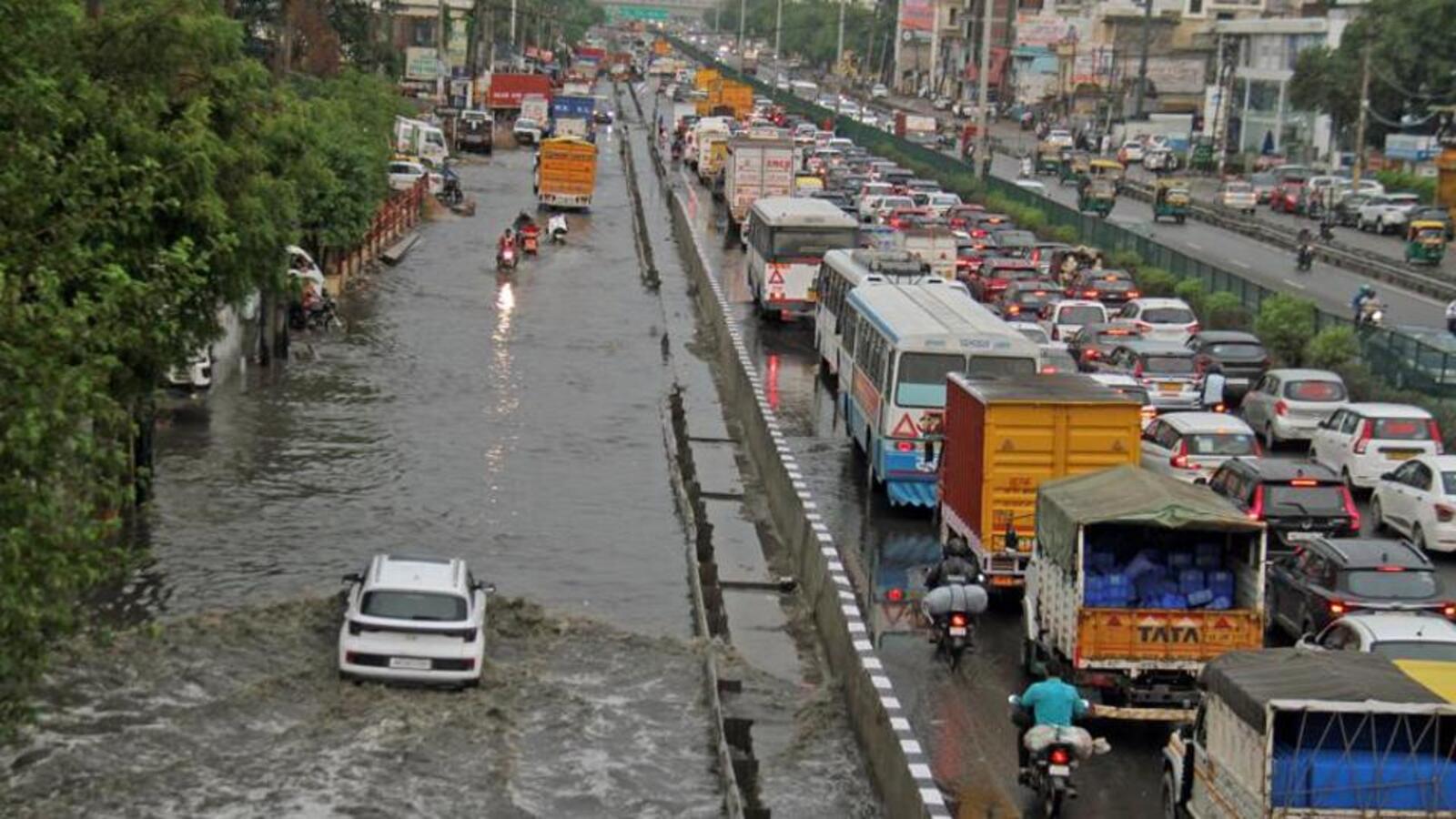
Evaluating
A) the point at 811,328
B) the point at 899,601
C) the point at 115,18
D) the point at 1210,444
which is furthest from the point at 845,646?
the point at 811,328

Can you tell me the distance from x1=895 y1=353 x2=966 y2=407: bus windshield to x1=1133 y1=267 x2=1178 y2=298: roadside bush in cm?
2391

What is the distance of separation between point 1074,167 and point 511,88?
34.0m

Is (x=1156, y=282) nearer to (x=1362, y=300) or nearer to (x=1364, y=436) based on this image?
(x=1362, y=300)

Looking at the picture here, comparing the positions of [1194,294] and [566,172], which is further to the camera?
[566,172]

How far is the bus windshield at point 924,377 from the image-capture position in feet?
104

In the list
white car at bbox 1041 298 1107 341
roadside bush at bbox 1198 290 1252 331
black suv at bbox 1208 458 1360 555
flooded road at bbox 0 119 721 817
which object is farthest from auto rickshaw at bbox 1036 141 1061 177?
black suv at bbox 1208 458 1360 555

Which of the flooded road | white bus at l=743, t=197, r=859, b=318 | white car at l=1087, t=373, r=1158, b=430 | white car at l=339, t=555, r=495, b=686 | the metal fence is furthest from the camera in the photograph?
white bus at l=743, t=197, r=859, b=318

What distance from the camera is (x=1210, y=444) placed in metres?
31.8

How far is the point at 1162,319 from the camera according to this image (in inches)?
1845

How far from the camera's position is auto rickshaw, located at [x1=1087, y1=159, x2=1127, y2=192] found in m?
97.8

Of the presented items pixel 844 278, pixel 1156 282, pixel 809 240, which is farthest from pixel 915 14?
pixel 844 278

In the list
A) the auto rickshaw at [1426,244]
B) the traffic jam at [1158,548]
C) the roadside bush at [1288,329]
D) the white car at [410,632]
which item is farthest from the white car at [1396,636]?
the auto rickshaw at [1426,244]

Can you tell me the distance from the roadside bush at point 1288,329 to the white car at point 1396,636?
24555mm

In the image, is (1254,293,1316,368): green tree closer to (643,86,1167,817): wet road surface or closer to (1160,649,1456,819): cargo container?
(643,86,1167,817): wet road surface
